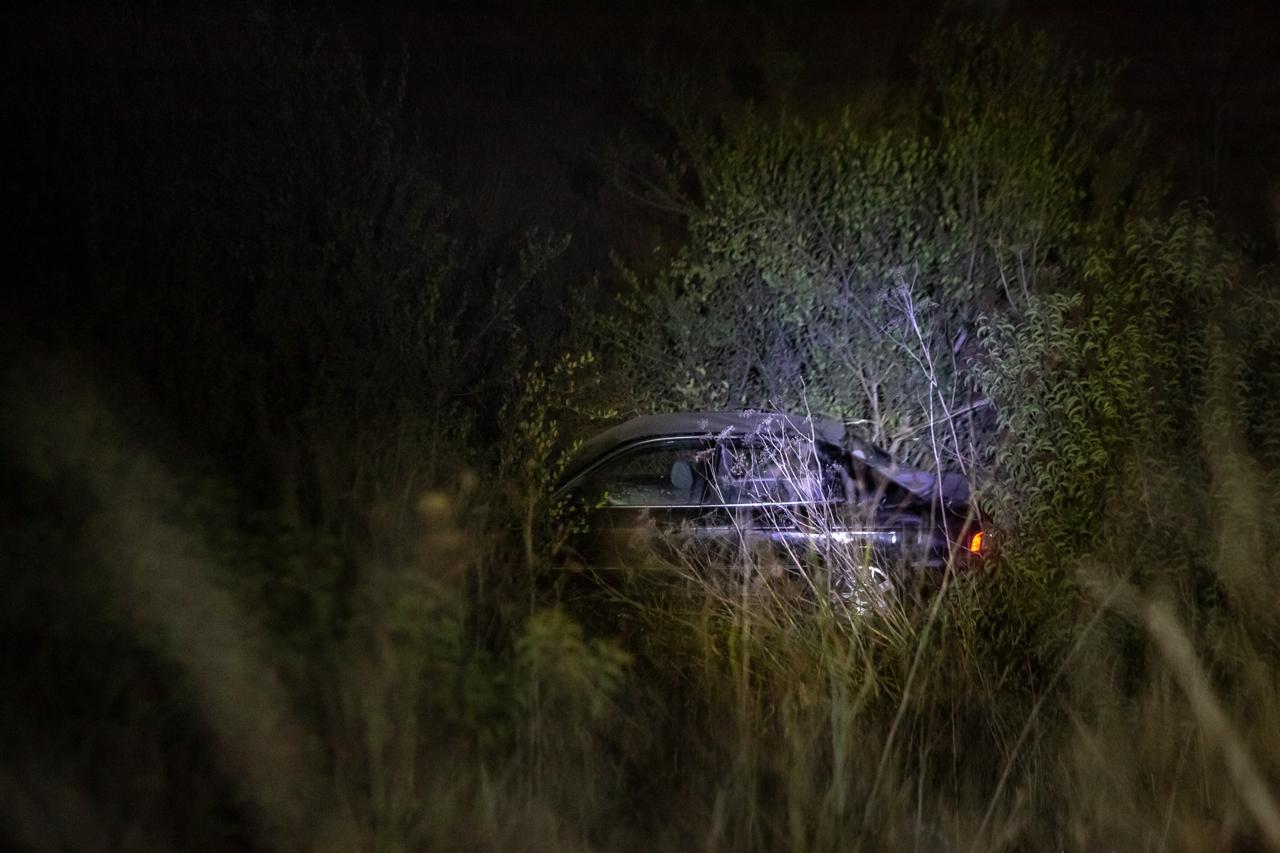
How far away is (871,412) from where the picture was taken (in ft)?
32.0

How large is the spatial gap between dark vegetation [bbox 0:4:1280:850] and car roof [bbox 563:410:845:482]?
0.34 m

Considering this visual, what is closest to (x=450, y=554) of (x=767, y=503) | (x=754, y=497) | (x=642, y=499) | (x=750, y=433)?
(x=767, y=503)

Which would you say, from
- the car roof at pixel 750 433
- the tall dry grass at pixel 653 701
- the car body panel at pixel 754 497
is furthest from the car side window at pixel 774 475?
the tall dry grass at pixel 653 701

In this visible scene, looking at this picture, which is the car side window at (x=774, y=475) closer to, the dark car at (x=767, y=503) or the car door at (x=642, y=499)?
the dark car at (x=767, y=503)

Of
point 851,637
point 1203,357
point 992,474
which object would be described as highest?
point 1203,357

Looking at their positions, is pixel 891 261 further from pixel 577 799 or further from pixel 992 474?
pixel 577 799

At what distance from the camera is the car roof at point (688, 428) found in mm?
6984

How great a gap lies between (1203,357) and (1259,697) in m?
1.64

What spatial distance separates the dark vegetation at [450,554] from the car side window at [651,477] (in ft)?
1.55

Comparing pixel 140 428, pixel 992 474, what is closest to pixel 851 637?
pixel 992 474

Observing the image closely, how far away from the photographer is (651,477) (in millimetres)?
7285

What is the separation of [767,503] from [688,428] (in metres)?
1.19

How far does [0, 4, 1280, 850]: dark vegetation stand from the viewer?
3562mm

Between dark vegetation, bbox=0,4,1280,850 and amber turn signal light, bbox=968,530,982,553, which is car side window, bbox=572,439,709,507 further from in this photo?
amber turn signal light, bbox=968,530,982,553
